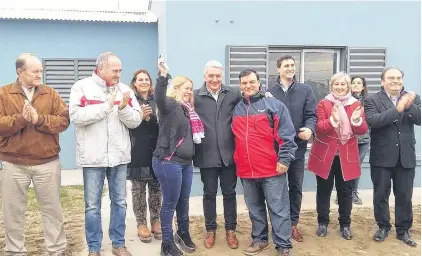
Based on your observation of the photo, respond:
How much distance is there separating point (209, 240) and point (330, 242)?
4.08 ft

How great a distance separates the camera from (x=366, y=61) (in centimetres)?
612

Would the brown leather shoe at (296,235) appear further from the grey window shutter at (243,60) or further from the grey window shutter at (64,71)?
the grey window shutter at (64,71)

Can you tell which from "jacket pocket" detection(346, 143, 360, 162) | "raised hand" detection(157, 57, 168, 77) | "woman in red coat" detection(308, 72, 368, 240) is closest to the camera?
"raised hand" detection(157, 57, 168, 77)

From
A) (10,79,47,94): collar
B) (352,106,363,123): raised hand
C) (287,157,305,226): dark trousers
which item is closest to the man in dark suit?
(352,106,363,123): raised hand

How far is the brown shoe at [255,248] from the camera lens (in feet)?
12.8

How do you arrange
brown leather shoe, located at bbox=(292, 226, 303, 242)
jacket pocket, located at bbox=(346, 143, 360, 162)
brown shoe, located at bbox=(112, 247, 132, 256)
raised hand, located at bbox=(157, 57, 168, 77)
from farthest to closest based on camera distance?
brown leather shoe, located at bbox=(292, 226, 303, 242) → jacket pocket, located at bbox=(346, 143, 360, 162) → brown shoe, located at bbox=(112, 247, 132, 256) → raised hand, located at bbox=(157, 57, 168, 77)

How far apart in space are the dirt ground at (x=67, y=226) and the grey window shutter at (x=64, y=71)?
2301mm

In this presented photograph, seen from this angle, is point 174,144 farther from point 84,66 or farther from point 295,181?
point 84,66

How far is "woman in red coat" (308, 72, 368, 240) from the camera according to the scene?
400 cm

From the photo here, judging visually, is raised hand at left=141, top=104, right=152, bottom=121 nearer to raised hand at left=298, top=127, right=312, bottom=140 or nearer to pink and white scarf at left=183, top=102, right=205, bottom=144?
pink and white scarf at left=183, top=102, right=205, bottom=144

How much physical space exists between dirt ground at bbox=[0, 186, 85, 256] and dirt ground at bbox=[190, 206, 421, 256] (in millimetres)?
1232

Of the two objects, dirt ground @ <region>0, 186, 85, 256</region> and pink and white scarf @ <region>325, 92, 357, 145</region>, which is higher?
pink and white scarf @ <region>325, 92, 357, 145</region>

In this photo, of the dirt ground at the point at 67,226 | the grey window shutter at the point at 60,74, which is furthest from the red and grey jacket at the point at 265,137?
the grey window shutter at the point at 60,74

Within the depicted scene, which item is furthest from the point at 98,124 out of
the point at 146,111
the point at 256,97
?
the point at 256,97
